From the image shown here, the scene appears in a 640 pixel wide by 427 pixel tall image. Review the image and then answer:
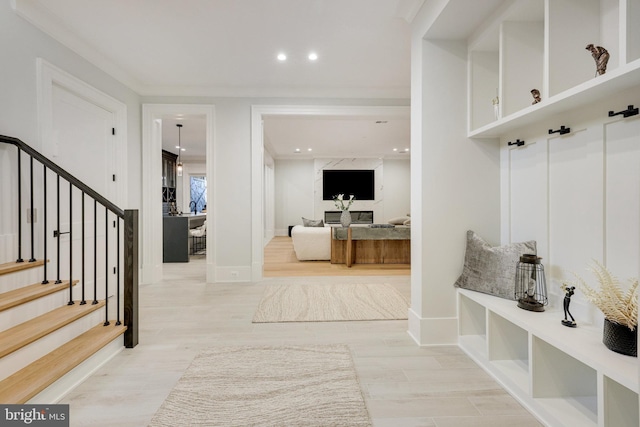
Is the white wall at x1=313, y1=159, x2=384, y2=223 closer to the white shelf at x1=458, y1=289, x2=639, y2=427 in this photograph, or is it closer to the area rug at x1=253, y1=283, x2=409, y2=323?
the area rug at x1=253, y1=283, x2=409, y2=323

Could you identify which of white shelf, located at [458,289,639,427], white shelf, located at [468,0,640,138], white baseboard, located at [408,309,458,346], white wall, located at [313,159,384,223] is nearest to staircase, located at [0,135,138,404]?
white baseboard, located at [408,309,458,346]

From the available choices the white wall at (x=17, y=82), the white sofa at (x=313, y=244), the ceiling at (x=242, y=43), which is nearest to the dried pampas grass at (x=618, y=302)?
the ceiling at (x=242, y=43)

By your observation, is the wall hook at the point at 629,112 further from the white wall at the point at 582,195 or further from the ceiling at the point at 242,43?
the ceiling at the point at 242,43

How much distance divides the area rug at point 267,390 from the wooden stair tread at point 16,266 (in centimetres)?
137

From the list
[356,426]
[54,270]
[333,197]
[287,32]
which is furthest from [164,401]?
[333,197]

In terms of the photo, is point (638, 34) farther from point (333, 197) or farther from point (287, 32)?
point (333, 197)

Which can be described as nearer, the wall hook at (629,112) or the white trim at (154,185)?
the wall hook at (629,112)

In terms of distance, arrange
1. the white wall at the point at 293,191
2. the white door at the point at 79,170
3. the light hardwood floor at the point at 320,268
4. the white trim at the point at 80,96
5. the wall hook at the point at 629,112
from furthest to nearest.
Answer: the white wall at the point at 293,191 < the light hardwood floor at the point at 320,268 < the white door at the point at 79,170 < the white trim at the point at 80,96 < the wall hook at the point at 629,112

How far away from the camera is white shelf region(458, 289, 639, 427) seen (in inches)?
46.1

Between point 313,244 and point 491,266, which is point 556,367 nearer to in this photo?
point 491,266

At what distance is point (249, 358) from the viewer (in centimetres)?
207

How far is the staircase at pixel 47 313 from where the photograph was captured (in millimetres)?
1578

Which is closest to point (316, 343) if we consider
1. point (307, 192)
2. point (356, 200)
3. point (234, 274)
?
point (234, 274)

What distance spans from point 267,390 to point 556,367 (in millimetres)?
1535
